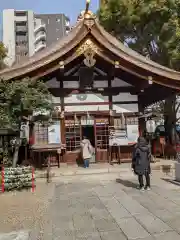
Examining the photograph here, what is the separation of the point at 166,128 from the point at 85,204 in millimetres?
15754

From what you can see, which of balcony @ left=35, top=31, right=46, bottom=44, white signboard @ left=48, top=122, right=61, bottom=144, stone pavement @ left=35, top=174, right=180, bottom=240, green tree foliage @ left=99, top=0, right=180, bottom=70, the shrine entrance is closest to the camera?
stone pavement @ left=35, top=174, right=180, bottom=240

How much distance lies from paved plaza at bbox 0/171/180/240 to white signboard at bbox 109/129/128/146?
376 cm

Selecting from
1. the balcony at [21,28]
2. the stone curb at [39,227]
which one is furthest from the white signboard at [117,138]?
the balcony at [21,28]

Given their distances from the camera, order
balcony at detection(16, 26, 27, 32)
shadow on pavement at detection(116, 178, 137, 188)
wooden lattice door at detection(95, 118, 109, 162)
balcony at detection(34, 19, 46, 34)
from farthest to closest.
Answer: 1. balcony at detection(16, 26, 27, 32)
2. balcony at detection(34, 19, 46, 34)
3. wooden lattice door at detection(95, 118, 109, 162)
4. shadow on pavement at detection(116, 178, 137, 188)

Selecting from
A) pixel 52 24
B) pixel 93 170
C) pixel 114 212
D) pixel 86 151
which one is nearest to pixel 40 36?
pixel 52 24

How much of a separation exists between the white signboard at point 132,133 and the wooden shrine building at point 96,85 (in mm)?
49

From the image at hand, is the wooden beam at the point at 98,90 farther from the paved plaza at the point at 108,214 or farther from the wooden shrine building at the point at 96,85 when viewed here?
the paved plaza at the point at 108,214

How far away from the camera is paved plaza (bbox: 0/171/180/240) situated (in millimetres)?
5680

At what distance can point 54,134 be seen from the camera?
14.4m

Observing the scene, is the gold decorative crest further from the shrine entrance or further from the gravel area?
the gravel area

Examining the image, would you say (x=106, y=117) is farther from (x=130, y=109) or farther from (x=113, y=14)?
(x=113, y=14)

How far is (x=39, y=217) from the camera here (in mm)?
6988

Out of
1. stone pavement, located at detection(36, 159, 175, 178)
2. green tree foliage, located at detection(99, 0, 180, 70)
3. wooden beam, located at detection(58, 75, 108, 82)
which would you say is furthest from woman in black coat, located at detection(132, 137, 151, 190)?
green tree foliage, located at detection(99, 0, 180, 70)

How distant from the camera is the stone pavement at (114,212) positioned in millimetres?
A: 5680
